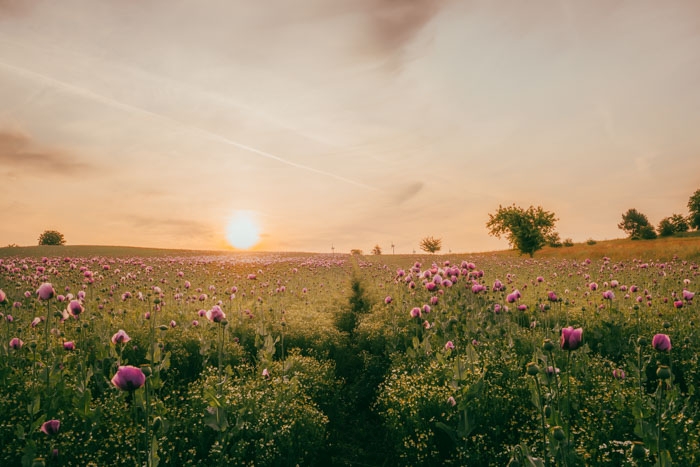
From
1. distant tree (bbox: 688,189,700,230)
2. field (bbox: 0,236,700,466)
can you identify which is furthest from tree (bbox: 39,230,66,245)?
distant tree (bbox: 688,189,700,230)

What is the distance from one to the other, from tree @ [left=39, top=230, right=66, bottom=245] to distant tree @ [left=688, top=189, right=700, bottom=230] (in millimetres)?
113097

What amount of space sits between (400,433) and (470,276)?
4.96 m

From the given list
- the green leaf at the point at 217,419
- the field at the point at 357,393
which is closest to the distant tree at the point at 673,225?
the field at the point at 357,393

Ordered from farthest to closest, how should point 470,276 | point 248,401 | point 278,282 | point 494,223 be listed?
1. point 494,223
2. point 278,282
3. point 470,276
4. point 248,401

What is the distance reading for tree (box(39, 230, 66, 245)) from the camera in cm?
7100

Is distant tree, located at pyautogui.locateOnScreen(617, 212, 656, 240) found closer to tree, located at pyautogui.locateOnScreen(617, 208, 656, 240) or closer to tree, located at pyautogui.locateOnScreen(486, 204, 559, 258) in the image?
tree, located at pyautogui.locateOnScreen(617, 208, 656, 240)

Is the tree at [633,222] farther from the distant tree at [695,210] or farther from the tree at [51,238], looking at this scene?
the tree at [51,238]

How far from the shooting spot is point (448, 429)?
493cm

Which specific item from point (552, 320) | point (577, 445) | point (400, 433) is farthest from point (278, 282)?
point (577, 445)

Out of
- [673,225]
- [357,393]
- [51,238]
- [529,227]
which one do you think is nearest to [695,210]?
[673,225]

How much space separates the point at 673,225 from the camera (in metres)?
69.4

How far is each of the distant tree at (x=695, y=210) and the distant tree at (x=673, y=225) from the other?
A: 0.99 metres

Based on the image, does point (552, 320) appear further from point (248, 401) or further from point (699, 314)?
point (248, 401)

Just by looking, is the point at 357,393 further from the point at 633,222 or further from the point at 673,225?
the point at 633,222
